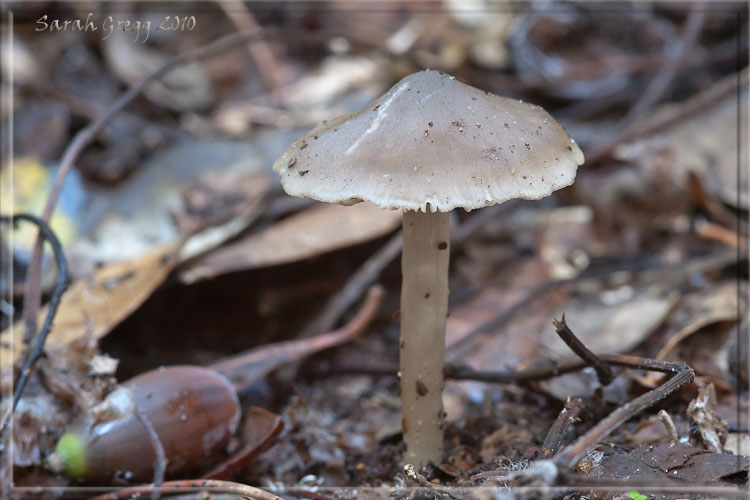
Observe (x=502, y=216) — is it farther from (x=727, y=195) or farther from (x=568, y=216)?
(x=727, y=195)

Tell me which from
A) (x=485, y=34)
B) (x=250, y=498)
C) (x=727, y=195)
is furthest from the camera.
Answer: (x=485, y=34)

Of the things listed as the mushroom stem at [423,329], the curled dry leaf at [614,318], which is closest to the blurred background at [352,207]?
the curled dry leaf at [614,318]

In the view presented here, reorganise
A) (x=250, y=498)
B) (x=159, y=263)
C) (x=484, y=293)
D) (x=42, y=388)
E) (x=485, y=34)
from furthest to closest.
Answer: (x=485, y=34)
(x=484, y=293)
(x=159, y=263)
(x=42, y=388)
(x=250, y=498)

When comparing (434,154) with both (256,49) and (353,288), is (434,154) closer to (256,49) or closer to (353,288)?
(353,288)

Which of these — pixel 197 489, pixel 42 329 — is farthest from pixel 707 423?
pixel 42 329

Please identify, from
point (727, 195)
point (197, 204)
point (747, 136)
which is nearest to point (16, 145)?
point (197, 204)

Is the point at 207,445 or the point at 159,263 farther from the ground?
the point at 159,263

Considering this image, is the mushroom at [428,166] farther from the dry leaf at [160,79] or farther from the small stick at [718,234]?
the dry leaf at [160,79]
